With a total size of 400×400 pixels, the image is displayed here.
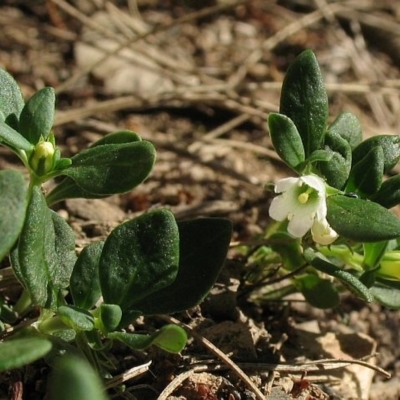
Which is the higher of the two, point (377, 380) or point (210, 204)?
point (210, 204)

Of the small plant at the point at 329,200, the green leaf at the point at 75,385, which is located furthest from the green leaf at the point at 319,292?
the green leaf at the point at 75,385

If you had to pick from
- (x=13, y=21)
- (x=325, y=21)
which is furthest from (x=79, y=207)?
(x=325, y=21)

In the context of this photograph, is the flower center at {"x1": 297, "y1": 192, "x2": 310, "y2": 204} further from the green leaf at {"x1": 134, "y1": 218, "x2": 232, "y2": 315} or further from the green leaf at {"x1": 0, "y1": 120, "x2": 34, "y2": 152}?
the green leaf at {"x1": 0, "y1": 120, "x2": 34, "y2": 152}

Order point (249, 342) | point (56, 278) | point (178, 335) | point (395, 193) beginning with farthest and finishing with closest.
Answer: point (249, 342) < point (395, 193) < point (56, 278) < point (178, 335)

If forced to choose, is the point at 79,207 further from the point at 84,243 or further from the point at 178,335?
the point at 178,335

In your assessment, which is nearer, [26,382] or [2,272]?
[26,382]

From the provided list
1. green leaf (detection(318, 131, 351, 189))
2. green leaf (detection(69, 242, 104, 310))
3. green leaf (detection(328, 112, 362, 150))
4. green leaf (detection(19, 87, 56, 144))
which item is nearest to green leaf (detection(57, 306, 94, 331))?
green leaf (detection(69, 242, 104, 310))

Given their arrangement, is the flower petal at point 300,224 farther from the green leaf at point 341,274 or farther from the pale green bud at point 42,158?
the pale green bud at point 42,158

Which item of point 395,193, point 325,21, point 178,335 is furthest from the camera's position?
point 325,21

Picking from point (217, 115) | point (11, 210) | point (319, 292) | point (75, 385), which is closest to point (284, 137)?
point (319, 292)

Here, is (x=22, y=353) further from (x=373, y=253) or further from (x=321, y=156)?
(x=373, y=253)
